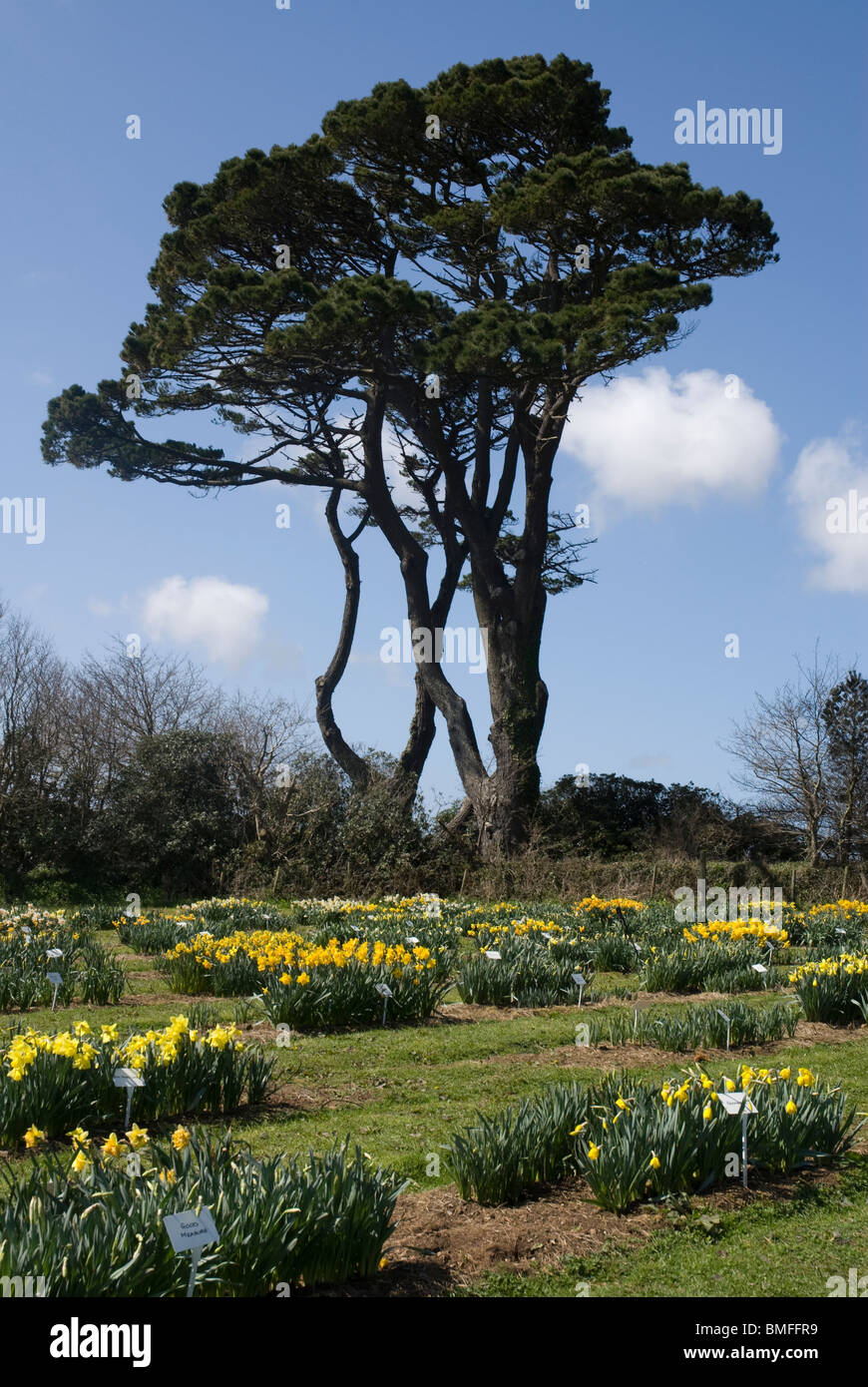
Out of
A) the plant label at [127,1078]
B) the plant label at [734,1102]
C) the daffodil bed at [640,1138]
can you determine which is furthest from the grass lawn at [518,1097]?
the plant label at [127,1078]

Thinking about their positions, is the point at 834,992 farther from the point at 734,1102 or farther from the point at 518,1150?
the point at 518,1150

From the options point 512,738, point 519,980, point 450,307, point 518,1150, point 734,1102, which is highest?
point 450,307

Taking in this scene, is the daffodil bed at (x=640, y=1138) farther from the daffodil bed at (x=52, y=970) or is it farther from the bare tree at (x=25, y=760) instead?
the bare tree at (x=25, y=760)

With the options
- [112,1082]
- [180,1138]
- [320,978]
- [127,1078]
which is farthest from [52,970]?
[180,1138]

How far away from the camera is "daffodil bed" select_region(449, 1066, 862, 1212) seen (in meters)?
4.33

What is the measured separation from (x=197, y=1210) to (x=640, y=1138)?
1862 mm

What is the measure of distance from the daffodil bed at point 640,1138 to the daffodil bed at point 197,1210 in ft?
2.39

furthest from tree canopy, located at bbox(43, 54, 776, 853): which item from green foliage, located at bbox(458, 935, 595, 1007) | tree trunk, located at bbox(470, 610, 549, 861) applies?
green foliage, located at bbox(458, 935, 595, 1007)

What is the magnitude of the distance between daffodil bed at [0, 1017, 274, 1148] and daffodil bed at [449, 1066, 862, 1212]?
1.41 meters

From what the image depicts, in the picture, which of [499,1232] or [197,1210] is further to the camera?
[499,1232]

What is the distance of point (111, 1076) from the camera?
5.24 metres

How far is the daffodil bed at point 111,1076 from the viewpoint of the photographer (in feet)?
16.3
